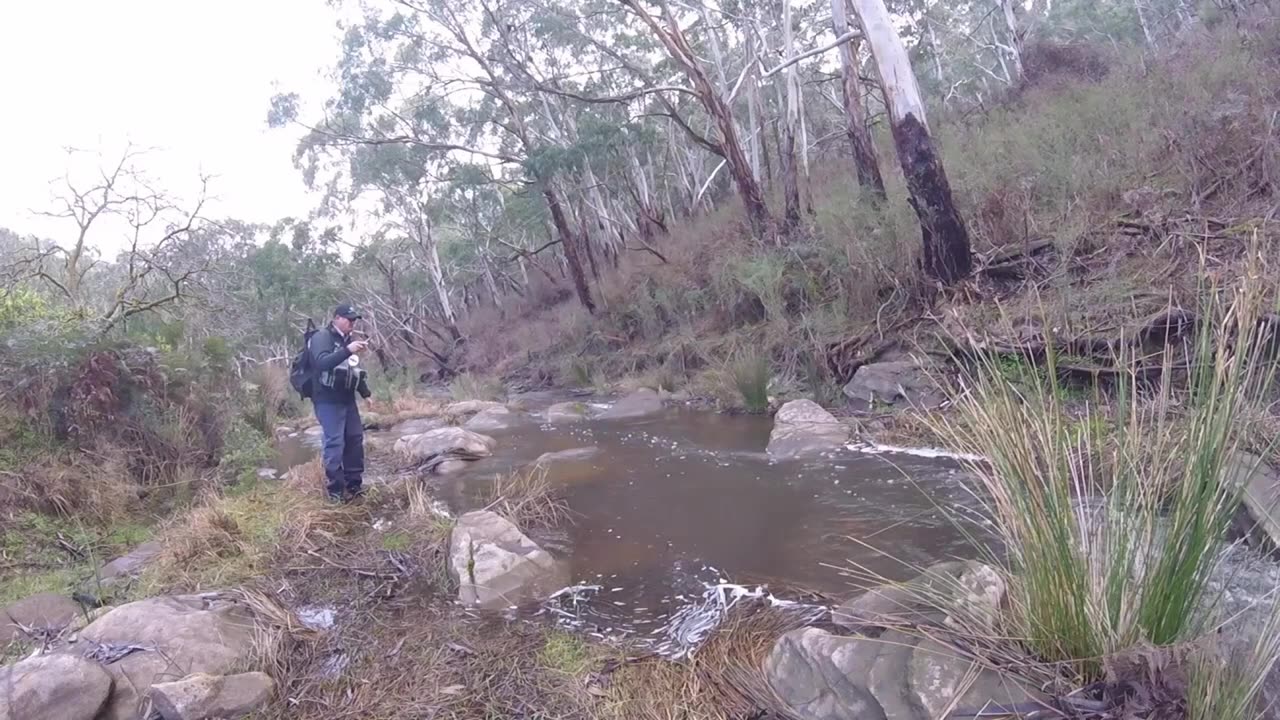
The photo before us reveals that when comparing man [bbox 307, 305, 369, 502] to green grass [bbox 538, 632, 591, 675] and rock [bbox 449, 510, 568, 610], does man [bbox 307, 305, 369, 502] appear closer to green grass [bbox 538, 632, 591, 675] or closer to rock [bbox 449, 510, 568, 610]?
rock [bbox 449, 510, 568, 610]

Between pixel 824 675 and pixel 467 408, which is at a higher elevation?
pixel 467 408

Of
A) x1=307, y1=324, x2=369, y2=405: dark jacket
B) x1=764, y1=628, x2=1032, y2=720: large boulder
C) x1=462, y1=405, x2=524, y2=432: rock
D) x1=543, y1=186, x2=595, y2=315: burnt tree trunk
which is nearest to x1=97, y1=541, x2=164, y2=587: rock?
x1=307, y1=324, x2=369, y2=405: dark jacket

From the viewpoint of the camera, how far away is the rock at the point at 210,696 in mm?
2730

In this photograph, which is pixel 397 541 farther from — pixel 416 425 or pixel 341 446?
pixel 416 425

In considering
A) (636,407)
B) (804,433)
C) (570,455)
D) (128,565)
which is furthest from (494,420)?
(128,565)

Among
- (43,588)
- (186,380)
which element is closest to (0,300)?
(186,380)

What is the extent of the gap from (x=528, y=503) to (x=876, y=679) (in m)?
3.31

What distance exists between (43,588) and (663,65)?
19797mm

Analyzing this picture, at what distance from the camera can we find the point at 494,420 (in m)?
11.4

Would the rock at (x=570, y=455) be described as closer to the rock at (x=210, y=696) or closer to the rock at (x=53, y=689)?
the rock at (x=210, y=696)

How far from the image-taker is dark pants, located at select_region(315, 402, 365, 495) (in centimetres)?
566

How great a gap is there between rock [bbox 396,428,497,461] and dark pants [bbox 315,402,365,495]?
180 centimetres

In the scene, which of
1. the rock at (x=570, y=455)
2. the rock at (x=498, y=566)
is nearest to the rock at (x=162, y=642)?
the rock at (x=498, y=566)

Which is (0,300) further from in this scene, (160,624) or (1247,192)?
(1247,192)
